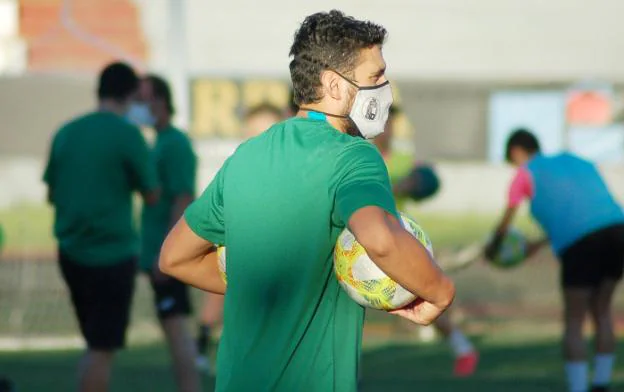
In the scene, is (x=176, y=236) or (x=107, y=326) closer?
(x=176, y=236)

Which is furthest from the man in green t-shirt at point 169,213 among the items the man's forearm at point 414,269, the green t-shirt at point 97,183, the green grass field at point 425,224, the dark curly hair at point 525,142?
the green grass field at point 425,224

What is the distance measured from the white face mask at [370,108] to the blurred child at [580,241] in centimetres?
532

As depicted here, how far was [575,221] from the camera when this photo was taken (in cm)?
902

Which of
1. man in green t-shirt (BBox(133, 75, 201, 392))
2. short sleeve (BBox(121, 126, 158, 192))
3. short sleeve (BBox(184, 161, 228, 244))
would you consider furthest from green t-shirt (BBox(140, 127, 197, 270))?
short sleeve (BBox(184, 161, 228, 244))

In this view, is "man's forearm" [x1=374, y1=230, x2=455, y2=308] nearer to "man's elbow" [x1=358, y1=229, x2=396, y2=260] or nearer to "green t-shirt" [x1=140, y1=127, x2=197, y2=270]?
"man's elbow" [x1=358, y1=229, x2=396, y2=260]

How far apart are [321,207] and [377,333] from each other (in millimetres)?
9903

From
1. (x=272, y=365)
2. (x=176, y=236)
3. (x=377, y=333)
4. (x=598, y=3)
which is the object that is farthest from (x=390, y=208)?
(x=598, y=3)

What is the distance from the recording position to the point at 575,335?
8969 millimetres

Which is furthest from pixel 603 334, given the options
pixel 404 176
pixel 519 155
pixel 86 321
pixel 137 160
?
pixel 86 321

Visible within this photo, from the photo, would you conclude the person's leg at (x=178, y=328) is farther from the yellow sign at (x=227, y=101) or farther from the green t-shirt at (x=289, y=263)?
the yellow sign at (x=227, y=101)

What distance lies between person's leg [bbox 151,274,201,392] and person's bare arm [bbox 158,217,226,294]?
13.4 feet

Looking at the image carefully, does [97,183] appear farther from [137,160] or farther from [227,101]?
[227,101]

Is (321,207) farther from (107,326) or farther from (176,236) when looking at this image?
(107,326)

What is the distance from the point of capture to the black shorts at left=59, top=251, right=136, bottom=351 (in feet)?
24.1
